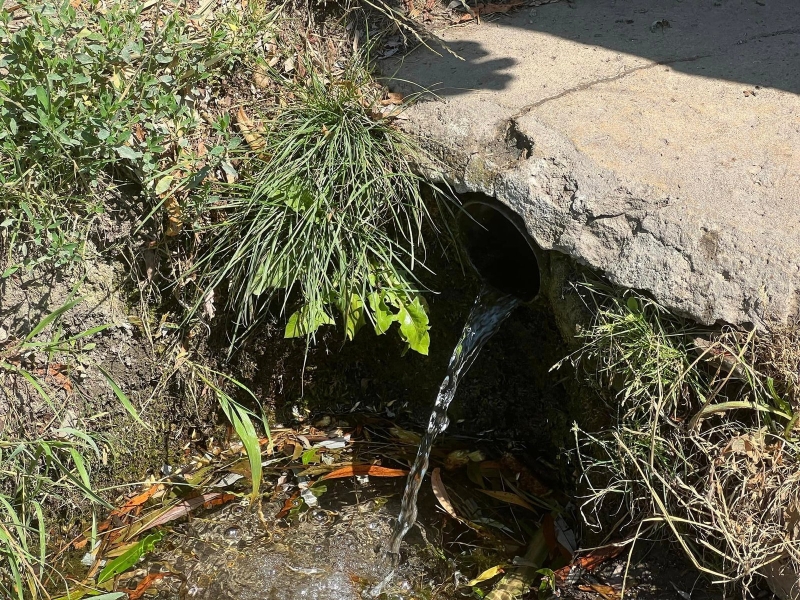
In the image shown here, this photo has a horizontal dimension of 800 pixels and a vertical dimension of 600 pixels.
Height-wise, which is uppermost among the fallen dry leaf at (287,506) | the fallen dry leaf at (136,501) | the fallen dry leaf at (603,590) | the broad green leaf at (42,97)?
the broad green leaf at (42,97)

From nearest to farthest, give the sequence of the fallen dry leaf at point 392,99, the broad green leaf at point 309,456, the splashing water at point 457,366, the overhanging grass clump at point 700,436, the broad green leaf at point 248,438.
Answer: the overhanging grass clump at point 700,436 < the broad green leaf at point 248,438 < the splashing water at point 457,366 < the fallen dry leaf at point 392,99 < the broad green leaf at point 309,456

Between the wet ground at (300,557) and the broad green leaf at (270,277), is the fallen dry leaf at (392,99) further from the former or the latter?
the wet ground at (300,557)

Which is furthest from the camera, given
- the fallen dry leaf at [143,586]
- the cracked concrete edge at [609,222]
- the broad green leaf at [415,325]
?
the broad green leaf at [415,325]

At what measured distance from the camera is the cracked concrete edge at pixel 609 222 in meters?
2.47

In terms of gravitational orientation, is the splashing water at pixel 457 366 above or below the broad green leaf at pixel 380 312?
below

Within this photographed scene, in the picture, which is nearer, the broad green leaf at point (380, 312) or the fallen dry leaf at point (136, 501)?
the broad green leaf at point (380, 312)

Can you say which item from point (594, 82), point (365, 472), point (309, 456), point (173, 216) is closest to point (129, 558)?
point (309, 456)

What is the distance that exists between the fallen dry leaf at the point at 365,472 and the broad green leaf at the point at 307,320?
0.72m

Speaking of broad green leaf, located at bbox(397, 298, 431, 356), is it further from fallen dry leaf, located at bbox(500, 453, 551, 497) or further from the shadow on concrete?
the shadow on concrete

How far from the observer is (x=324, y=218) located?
298 centimetres

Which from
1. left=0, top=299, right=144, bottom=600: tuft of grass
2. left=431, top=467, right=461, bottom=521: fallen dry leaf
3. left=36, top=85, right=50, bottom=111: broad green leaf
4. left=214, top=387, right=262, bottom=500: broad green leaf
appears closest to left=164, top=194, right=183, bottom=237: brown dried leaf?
left=0, top=299, right=144, bottom=600: tuft of grass

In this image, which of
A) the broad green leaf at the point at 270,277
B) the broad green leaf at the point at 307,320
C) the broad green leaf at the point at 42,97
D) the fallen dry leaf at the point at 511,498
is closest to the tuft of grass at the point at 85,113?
the broad green leaf at the point at 42,97

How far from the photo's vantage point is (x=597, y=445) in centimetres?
284

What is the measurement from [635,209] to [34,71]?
2.02 meters
